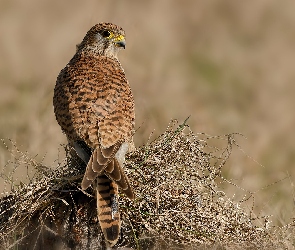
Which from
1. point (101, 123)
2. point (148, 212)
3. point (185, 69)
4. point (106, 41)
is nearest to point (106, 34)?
point (106, 41)

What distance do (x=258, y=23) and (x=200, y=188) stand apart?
13.1 m

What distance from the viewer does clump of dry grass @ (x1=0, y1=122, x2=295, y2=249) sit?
5.70m

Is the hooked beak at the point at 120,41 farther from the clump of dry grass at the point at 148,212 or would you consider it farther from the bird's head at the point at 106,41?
the clump of dry grass at the point at 148,212

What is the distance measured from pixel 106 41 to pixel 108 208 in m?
1.66

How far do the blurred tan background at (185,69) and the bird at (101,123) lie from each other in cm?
A: 126

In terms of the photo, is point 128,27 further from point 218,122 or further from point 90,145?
point 90,145

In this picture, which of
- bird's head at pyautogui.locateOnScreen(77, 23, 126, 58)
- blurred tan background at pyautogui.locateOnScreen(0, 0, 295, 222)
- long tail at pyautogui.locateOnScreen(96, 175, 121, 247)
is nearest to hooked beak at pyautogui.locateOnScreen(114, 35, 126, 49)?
bird's head at pyautogui.locateOnScreen(77, 23, 126, 58)

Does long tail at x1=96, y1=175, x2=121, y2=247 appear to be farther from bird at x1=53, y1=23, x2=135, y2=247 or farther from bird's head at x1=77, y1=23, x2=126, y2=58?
bird's head at x1=77, y1=23, x2=126, y2=58

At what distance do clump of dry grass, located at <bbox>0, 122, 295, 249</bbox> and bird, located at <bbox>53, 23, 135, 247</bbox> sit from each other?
18 centimetres

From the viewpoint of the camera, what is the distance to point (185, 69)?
1598cm

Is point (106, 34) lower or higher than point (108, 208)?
higher

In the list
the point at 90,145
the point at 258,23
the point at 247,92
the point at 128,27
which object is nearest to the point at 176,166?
the point at 90,145

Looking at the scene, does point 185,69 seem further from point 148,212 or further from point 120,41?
point 148,212

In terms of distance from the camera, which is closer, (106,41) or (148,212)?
(148,212)
